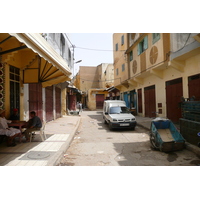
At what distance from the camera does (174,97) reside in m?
11.9

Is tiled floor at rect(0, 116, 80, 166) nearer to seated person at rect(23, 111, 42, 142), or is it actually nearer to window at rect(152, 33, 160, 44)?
seated person at rect(23, 111, 42, 142)

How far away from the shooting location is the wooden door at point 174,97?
11297 millimetres

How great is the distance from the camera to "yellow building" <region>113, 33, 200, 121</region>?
9859 mm

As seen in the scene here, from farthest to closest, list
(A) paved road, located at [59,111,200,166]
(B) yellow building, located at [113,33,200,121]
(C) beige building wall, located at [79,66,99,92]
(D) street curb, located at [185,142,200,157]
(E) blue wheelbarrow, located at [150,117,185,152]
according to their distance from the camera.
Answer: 1. (C) beige building wall, located at [79,66,99,92]
2. (B) yellow building, located at [113,33,200,121]
3. (E) blue wheelbarrow, located at [150,117,185,152]
4. (D) street curb, located at [185,142,200,157]
5. (A) paved road, located at [59,111,200,166]

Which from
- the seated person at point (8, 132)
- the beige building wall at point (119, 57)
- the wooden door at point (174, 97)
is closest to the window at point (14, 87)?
the seated person at point (8, 132)

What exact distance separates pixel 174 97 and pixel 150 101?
12.9 ft

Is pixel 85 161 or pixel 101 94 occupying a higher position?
pixel 101 94

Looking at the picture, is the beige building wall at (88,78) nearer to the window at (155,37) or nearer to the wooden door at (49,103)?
the wooden door at (49,103)

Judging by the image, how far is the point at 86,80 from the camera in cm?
4569

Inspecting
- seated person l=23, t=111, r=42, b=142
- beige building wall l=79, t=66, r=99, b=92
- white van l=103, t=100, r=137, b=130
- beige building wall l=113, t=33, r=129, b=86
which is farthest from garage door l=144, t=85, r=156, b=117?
beige building wall l=79, t=66, r=99, b=92

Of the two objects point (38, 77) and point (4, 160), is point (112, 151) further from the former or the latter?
point (38, 77)

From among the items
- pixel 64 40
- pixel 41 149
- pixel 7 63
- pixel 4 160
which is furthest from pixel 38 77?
pixel 64 40

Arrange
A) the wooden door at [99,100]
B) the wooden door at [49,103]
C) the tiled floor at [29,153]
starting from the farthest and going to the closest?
the wooden door at [99,100], the wooden door at [49,103], the tiled floor at [29,153]

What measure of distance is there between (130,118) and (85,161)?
574 cm
